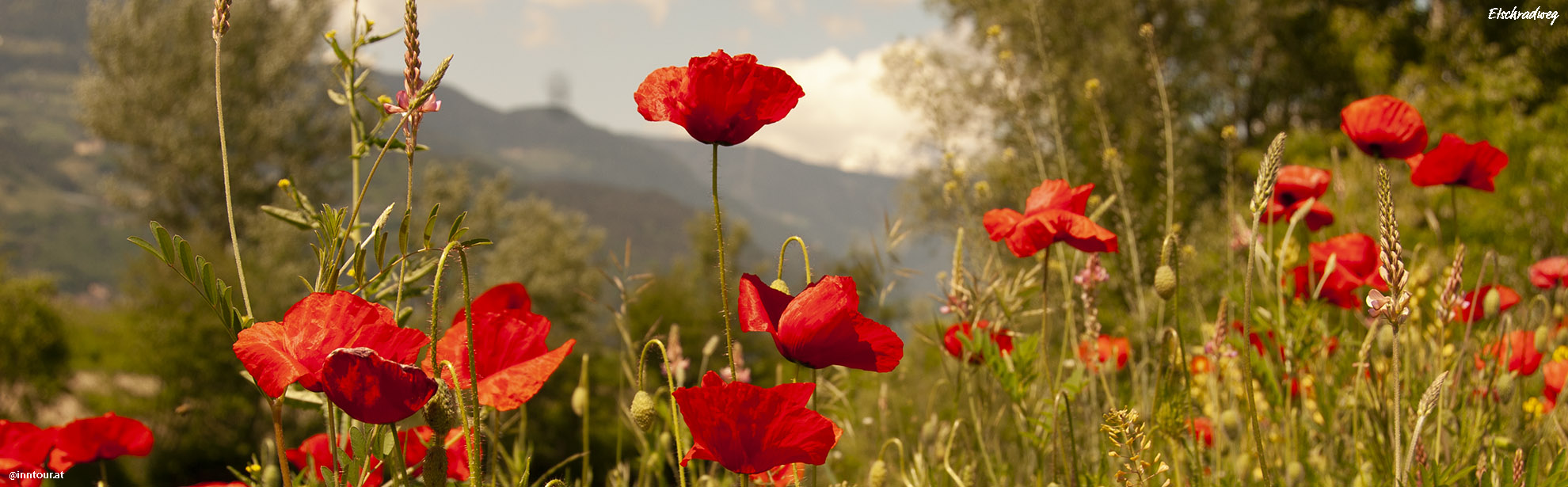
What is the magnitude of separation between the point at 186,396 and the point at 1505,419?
93.8 ft

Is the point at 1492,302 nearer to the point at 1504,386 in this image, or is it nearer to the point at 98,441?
the point at 1504,386

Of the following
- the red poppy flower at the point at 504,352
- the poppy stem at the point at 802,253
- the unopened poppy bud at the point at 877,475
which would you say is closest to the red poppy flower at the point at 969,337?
the unopened poppy bud at the point at 877,475

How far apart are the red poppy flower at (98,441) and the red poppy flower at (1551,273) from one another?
9.73 feet

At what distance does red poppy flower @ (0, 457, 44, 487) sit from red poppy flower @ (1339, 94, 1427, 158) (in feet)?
7.43

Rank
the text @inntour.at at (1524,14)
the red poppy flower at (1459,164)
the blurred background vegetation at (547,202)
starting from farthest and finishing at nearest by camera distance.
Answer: the blurred background vegetation at (547,202) < the text @inntour.at at (1524,14) < the red poppy flower at (1459,164)

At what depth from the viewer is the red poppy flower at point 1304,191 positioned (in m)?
1.86

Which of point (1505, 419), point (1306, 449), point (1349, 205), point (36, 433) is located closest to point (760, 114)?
point (36, 433)

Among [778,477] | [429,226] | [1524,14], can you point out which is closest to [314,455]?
[429,226]

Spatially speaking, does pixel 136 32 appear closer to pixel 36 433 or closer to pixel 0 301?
pixel 0 301

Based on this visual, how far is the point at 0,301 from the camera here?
22344 mm

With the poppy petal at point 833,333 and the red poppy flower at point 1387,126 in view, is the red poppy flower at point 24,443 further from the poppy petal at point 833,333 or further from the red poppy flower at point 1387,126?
the red poppy flower at point 1387,126

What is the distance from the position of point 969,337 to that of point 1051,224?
349mm

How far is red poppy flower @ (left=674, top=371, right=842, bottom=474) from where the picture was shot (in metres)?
0.80

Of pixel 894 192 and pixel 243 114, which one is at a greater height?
pixel 243 114
